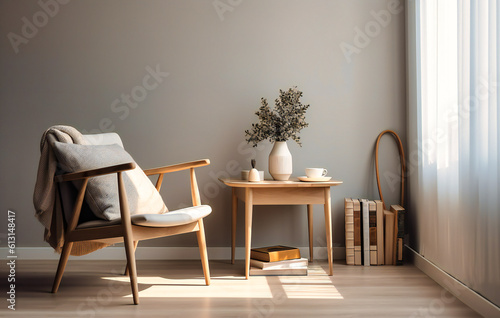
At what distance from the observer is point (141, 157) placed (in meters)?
3.38

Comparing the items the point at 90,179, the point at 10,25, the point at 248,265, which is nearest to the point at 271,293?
the point at 248,265

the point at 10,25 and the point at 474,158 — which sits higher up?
the point at 10,25

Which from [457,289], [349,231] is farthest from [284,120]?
[457,289]

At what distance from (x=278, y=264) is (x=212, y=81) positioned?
4.53ft

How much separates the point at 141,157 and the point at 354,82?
1.62 m

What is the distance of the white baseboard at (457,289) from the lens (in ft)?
6.50

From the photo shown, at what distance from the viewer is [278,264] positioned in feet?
9.36

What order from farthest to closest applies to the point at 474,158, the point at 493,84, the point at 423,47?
the point at 423,47 → the point at 474,158 → the point at 493,84

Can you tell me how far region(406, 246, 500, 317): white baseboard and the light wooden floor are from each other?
38 millimetres

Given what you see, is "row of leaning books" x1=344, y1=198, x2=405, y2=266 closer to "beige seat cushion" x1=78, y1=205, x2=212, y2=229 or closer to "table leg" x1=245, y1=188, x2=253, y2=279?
"table leg" x1=245, y1=188, x2=253, y2=279

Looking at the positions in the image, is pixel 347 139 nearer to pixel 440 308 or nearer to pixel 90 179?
pixel 440 308

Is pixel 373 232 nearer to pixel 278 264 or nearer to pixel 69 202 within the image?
pixel 278 264

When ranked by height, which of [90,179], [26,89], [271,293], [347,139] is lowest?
[271,293]

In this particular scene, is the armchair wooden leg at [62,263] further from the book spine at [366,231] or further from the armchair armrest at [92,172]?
the book spine at [366,231]
